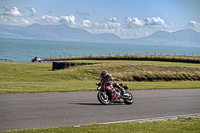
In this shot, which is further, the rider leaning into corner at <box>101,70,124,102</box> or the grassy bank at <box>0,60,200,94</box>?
the grassy bank at <box>0,60,200,94</box>

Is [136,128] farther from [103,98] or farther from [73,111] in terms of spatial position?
[103,98]

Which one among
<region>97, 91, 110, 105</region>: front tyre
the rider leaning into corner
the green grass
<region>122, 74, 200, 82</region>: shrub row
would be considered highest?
the rider leaning into corner

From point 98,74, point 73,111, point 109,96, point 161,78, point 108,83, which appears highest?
point 108,83

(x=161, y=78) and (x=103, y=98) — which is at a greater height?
(x=103, y=98)

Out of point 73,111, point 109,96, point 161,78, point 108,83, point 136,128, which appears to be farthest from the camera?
point 161,78

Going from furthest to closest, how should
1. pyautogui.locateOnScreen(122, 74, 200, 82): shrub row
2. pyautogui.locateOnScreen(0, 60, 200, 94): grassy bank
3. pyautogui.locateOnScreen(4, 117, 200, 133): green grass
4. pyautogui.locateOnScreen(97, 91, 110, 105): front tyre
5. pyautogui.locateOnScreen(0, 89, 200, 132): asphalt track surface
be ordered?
pyautogui.locateOnScreen(122, 74, 200, 82): shrub row < pyautogui.locateOnScreen(0, 60, 200, 94): grassy bank < pyautogui.locateOnScreen(97, 91, 110, 105): front tyre < pyautogui.locateOnScreen(0, 89, 200, 132): asphalt track surface < pyautogui.locateOnScreen(4, 117, 200, 133): green grass

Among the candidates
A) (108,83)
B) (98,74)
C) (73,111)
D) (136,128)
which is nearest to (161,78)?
(98,74)

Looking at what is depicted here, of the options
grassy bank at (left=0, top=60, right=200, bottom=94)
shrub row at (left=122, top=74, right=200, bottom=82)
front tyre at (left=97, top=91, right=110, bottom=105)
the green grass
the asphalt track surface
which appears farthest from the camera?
shrub row at (left=122, top=74, right=200, bottom=82)

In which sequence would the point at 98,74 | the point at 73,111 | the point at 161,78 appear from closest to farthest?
the point at 73,111 → the point at 98,74 → the point at 161,78

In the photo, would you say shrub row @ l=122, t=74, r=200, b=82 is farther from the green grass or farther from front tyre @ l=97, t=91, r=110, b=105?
the green grass

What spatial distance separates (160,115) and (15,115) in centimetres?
576

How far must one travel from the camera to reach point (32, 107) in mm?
12430

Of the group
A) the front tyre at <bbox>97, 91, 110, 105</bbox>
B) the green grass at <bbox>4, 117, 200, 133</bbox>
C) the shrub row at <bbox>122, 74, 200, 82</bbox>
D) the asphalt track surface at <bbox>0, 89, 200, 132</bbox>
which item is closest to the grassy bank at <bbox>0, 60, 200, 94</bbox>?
the shrub row at <bbox>122, 74, 200, 82</bbox>

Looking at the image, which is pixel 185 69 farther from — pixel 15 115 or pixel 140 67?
pixel 15 115
